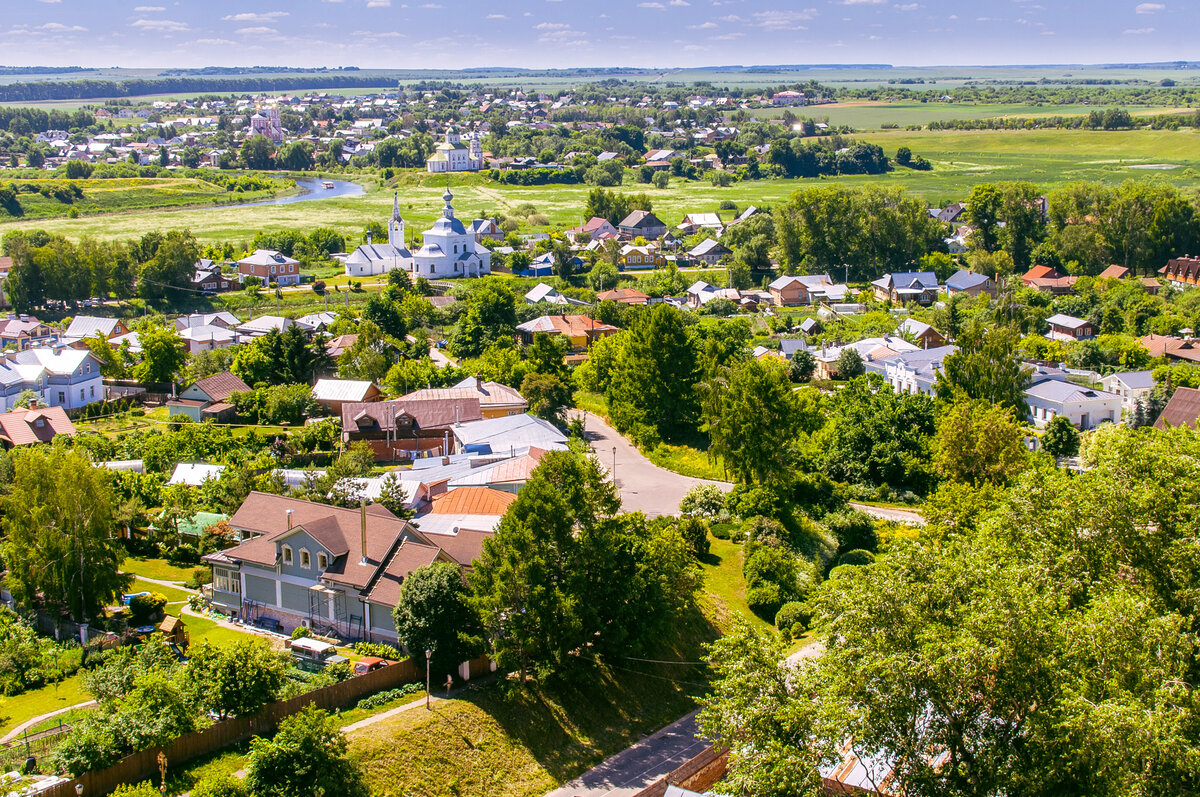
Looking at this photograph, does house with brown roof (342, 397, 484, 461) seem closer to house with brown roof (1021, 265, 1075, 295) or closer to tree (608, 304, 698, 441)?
tree (608, 304, 698, 441)

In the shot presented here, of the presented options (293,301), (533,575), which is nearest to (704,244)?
(293,301)

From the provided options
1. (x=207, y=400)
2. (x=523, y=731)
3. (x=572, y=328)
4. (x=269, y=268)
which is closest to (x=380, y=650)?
(x=523, y=731)

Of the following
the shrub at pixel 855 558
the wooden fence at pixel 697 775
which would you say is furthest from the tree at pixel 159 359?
the wooden fence at pixel 697 775

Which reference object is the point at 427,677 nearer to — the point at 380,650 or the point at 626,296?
the point at 380,650

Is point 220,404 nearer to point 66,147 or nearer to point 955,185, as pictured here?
point 955,185

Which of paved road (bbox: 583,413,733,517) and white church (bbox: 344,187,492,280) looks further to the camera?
white church (bbox: 344,187,492,280)


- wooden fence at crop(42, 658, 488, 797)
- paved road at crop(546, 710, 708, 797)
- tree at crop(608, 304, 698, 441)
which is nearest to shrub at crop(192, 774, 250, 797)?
wooden fence at crop(42, 658, 488, 797)
